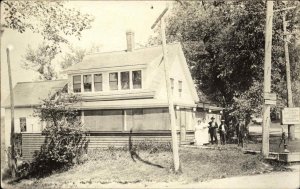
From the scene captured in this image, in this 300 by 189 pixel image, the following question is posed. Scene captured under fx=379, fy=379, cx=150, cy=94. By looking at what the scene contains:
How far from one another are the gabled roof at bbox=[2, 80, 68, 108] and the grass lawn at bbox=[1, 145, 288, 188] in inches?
431

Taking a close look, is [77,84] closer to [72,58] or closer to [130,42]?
[130,42]

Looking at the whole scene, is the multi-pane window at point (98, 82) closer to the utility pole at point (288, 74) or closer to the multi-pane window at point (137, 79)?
the multi-pane window at point (137, 79)

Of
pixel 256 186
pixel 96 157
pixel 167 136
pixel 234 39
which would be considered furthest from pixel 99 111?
pixel 256 186

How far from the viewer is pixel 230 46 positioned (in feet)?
84.4

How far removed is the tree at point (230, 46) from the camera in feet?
80.0

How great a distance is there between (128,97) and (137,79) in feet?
4.38

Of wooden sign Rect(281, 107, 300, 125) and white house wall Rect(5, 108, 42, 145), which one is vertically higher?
wooden sign Rect(281, 107, 300, 125)

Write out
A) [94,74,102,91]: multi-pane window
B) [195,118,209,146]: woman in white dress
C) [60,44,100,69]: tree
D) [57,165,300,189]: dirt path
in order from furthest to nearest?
[60,44,100,69]: tree → [94,74,102,91]: multi-pane window → [195,118,209,146]: woman in white dress → [57,165,300,189]: dirt path

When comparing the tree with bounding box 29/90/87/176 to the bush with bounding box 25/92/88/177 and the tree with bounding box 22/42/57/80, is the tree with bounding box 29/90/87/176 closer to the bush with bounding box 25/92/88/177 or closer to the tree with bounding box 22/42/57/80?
the bush with bounding box 25/92/88/177

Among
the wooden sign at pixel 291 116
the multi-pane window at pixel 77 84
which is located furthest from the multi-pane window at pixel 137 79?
the wooden sign at pixel 291 116

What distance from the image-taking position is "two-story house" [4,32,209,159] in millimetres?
21219

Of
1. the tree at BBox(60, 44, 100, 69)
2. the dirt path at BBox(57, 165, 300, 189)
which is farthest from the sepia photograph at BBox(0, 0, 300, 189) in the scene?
the tree at BBox(60, 44, 100, 69)

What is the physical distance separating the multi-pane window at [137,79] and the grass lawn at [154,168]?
500cm

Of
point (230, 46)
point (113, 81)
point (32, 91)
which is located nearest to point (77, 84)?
point (113, 81)
